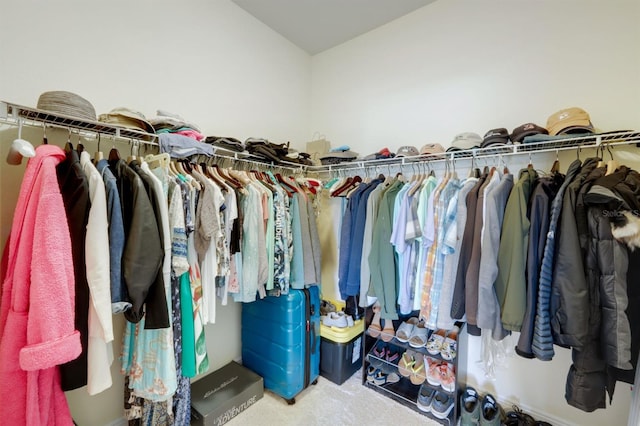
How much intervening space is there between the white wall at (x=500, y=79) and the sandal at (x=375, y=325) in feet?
Answer: 1.98

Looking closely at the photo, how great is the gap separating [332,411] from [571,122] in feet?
7.37

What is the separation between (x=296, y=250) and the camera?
6.05ft

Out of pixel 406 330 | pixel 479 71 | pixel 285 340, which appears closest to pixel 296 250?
pixel 285 340

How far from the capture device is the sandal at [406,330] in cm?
191

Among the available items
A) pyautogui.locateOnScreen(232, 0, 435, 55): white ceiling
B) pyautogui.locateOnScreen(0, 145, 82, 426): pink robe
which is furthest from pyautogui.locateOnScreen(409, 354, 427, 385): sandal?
pyautogui.locateOnScreen(232, 0, 435, 55): white ceiling

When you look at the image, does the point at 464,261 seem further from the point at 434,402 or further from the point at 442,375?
the point at 434,402

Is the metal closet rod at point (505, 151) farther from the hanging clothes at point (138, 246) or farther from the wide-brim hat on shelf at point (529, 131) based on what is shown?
the hanging clothes at point (138, 246)

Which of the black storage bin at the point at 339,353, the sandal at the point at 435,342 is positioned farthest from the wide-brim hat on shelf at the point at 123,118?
the sandal at the point at 435,342

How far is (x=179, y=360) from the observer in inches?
51.6

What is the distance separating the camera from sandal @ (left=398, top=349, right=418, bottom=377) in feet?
6.26

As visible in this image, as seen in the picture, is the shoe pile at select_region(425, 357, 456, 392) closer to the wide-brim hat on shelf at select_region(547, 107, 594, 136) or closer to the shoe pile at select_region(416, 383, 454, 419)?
the shoe pile at select_region(416, 383, 454, 419)

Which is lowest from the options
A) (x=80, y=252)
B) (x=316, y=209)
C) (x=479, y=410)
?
(x=479, y=410)

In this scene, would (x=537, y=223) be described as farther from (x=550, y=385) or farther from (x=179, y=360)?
(x=179, y=360)

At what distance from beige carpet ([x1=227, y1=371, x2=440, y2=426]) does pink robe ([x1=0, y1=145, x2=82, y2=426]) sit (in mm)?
1191
